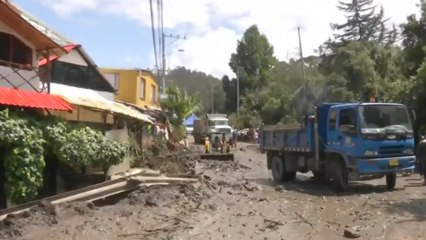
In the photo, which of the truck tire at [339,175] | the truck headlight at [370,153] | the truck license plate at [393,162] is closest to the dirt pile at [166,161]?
the truck tire at [339,175]

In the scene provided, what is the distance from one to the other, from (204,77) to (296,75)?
55111 mm

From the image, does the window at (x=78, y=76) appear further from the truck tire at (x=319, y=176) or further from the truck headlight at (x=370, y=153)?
the truck headlight at (x=370, y=153)

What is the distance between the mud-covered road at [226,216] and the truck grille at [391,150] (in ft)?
3.71

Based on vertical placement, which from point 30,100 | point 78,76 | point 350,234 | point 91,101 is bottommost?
point 350,234

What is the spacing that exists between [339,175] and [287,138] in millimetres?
3261

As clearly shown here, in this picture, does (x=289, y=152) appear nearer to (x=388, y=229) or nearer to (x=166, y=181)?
(x=166, y=181)

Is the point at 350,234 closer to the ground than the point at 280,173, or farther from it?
closer to the ground

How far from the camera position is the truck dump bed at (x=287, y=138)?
17062 millimetres

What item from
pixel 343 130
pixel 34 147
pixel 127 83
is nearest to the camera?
pixel 34 147

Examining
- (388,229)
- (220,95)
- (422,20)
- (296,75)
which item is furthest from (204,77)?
(388,229)

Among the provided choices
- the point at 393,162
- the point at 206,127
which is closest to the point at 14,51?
the point at 393,162

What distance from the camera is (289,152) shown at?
18.6 metres

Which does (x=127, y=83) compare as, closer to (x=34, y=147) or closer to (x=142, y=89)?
(x=142, y=89)

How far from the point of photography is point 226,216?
1150 centimetres
